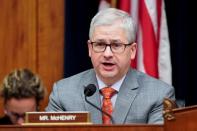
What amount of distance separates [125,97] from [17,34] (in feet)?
4.93

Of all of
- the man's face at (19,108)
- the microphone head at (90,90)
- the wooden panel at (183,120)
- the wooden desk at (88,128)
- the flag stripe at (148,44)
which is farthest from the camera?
the flag stripe at (148,44)

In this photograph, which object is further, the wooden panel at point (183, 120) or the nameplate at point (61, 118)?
the nameplate at point (61, 118)

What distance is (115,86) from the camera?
3.57 meters

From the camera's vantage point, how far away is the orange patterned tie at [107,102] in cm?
342

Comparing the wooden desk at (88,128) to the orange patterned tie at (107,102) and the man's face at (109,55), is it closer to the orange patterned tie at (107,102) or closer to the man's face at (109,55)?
the orange patterned tie at (107,102)

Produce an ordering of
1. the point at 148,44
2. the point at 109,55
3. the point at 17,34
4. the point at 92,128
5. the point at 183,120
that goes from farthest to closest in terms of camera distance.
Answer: the point at 17,34
the point at 148,44
the point at 109,55
the point at 92,128
the point at 183,120

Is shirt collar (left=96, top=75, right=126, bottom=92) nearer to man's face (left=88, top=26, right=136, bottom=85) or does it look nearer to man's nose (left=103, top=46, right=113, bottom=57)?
man's face (left=88, top=26, right=136, bottom=85)

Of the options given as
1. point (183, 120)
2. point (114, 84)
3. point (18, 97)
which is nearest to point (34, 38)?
point (18, 97)

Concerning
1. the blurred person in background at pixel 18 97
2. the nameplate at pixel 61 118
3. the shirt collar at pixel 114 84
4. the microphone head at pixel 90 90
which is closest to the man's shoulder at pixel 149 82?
the shirt collar at pixel 114 84

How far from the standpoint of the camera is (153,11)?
4.57 metres

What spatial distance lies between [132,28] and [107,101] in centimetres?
42

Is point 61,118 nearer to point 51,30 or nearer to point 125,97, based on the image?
point 125,97

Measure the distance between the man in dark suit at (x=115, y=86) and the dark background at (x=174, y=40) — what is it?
1.00m

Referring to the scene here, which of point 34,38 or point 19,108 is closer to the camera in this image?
point 19,108
